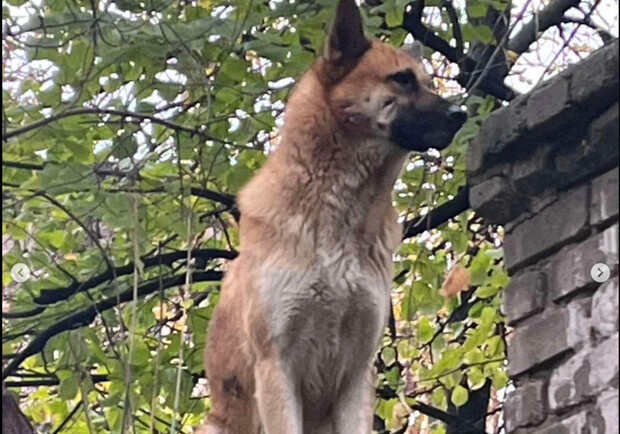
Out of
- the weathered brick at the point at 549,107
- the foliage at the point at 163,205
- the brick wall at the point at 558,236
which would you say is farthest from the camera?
the foliage at the point at 163,205

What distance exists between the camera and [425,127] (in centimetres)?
443

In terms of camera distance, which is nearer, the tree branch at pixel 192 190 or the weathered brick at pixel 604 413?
the weathered brick at pixel 604 413

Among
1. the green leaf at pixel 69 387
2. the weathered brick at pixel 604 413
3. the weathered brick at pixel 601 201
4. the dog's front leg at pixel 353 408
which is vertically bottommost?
the weathered brick at pixel 604 413

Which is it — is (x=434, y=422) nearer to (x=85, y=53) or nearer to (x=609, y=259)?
(x=85, y=53)

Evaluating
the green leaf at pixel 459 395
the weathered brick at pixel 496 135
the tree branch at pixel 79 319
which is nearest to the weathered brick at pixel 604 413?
the weathered brick at pixel 496 135

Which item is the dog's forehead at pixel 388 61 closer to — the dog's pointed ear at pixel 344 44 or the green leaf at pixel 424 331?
the dog's pointed ear at pixel 344 44

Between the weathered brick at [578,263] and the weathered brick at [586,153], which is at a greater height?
the weathered brick at [586,153]

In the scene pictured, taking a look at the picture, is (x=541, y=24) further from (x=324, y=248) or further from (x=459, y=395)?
(x=324, y=248)

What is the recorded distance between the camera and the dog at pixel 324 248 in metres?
4.10

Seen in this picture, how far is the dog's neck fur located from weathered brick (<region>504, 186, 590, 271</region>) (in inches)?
22.6

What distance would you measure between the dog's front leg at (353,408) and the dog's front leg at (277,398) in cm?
20

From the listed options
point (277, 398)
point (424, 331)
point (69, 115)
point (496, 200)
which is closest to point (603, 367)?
point (496, 200)

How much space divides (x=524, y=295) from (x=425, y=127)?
2.79 feet

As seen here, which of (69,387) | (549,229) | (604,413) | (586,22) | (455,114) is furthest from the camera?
(586,22)
